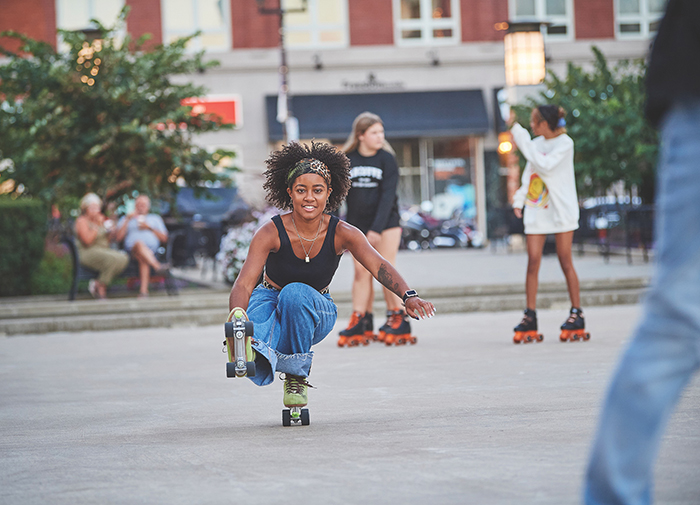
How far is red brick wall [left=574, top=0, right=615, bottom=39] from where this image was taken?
30.3m

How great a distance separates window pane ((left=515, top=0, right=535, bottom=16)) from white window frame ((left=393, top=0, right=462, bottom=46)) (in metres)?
1.83

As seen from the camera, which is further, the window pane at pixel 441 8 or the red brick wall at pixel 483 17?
the window pane at pixel 441 8

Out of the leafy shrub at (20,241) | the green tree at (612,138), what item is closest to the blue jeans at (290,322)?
the leafy shrub at (20,241)

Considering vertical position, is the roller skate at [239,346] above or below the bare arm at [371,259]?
below

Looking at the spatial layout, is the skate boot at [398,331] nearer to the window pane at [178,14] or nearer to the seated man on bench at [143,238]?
the seated man on bench at [143,238]

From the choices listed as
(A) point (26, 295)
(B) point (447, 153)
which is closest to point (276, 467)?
(A) point (26, 295)

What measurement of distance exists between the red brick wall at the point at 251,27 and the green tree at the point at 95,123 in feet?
45.5

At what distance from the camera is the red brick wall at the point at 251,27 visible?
29.0 metres

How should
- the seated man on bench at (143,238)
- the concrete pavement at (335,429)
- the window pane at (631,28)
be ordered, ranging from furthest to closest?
the window pane at (631,28) < the seated man on bench at (143,238) < the concrete pavement at (335,429)

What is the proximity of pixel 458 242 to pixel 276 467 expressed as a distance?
23.7 m

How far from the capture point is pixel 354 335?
28.9 feet

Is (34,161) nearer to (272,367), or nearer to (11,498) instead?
(272,367)

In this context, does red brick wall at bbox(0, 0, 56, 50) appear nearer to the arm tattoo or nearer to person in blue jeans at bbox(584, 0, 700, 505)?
the arm tattoo

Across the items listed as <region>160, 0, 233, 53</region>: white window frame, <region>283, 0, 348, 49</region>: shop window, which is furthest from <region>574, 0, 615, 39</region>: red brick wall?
<region>160, 0, 233, 53</region>: white window frame
